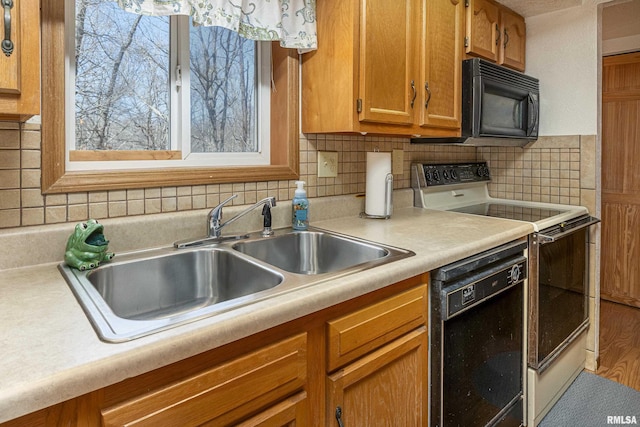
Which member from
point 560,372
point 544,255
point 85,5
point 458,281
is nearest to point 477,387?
point 458,281

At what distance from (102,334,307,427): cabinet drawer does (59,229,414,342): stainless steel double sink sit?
0.12m

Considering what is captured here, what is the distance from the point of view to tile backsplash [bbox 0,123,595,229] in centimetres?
107

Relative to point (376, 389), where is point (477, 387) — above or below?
below

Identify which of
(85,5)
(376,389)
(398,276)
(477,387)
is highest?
(85,5)

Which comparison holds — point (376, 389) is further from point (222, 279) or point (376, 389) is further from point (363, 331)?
point (222, 279)

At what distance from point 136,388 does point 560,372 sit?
2031 mm

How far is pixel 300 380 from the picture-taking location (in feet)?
2.87

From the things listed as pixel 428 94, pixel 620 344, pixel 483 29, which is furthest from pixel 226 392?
pixel 620 344

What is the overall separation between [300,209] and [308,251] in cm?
16

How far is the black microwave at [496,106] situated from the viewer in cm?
186

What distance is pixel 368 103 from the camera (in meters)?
1.49

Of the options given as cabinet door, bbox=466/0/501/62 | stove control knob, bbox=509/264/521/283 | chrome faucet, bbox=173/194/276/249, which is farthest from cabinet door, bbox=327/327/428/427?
cabinet door, bbox=466/0/501/62

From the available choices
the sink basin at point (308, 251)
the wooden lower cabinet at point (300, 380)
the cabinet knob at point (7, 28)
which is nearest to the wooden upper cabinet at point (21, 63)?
the cabinet knob at point (7, 28)

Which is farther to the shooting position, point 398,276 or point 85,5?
point 85,5
